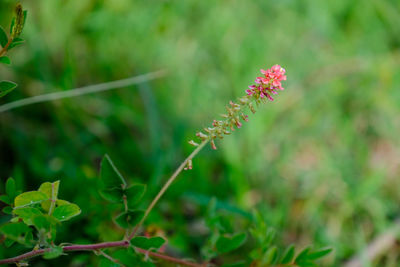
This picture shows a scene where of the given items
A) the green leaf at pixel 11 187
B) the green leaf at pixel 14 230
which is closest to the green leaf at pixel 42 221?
the green leaf at pixel 14 230

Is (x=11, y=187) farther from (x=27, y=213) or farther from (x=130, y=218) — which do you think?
(x=130, y=218)

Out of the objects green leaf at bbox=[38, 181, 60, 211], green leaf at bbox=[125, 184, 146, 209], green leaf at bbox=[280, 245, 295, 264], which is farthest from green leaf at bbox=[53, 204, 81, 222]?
green leaf at bbox=[280, 245, 295, 264]

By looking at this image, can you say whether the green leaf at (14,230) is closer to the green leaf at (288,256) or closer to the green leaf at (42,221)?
the green leaf at (42,221)

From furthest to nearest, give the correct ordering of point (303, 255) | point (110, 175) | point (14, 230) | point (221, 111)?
point (221, 111)
point (303, 255)
point (110, 175)
point (14, 230)

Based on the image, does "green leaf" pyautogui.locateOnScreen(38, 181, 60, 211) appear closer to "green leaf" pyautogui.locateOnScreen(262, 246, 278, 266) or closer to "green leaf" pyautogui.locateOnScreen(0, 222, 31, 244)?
"green leaf" pyautogui.locateOnScreen(0, 222, 31, 244)

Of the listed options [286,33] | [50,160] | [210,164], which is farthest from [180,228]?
[286,33]

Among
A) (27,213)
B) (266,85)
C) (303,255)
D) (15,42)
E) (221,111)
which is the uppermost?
(221,111)

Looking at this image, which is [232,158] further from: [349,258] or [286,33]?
[286,33]

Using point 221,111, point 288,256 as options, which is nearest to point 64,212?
point 288,256
